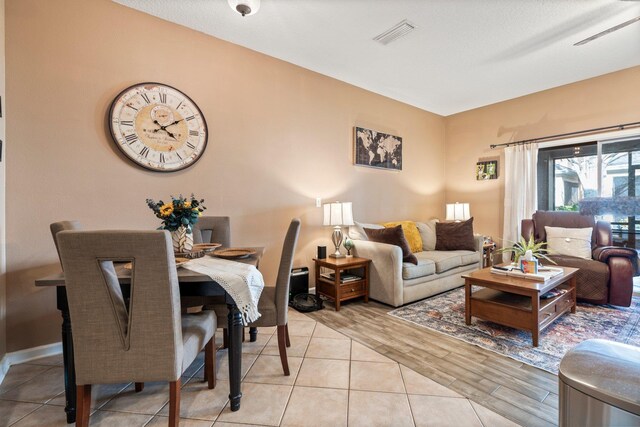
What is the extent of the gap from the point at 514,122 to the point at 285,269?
4.59 metres

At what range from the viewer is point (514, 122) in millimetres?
4578

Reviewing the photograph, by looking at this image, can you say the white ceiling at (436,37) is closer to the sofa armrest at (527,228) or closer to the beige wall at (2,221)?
the beige wall at (2,221)

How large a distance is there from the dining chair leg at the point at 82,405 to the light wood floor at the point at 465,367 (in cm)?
174

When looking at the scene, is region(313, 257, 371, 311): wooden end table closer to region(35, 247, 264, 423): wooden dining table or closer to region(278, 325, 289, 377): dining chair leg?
region(278, 325, 289, 377): dining chair leg

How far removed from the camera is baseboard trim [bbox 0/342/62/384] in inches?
76.9

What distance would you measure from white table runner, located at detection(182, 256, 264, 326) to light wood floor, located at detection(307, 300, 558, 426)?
47.6 inches

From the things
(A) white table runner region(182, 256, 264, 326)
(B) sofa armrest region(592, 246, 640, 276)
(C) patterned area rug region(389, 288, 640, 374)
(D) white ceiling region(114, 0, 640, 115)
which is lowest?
(C) patterned area rug region(389, 288, 640, 374)

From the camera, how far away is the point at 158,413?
1.56 m

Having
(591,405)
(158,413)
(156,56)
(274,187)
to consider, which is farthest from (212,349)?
(156,56)

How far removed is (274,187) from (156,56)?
1.60 meters

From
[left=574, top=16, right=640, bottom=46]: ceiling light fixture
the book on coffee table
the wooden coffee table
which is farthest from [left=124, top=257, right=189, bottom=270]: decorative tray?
[left=574, top=16, right=640, bottom=46]: ceiling light fixture

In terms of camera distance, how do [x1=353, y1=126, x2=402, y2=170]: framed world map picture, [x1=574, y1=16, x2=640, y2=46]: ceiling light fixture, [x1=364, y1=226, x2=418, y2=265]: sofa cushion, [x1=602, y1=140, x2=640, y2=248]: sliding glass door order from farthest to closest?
[x1=353, y1=126, x2=402, y2=170]: framed world map picture < [x1=602, y1=140, x2=640, y2=248]: sliding glass door < [x1=364, y1=226, x2=418, y2=265]: sofa cushion < [x1=574, y1=16, x2=640, y2=46]: ceiling light fixture

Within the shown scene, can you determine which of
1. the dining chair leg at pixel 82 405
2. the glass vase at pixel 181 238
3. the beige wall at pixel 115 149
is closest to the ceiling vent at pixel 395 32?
the beige wall at pixel 115 149

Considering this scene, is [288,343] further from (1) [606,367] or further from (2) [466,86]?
(2) [466,86]
